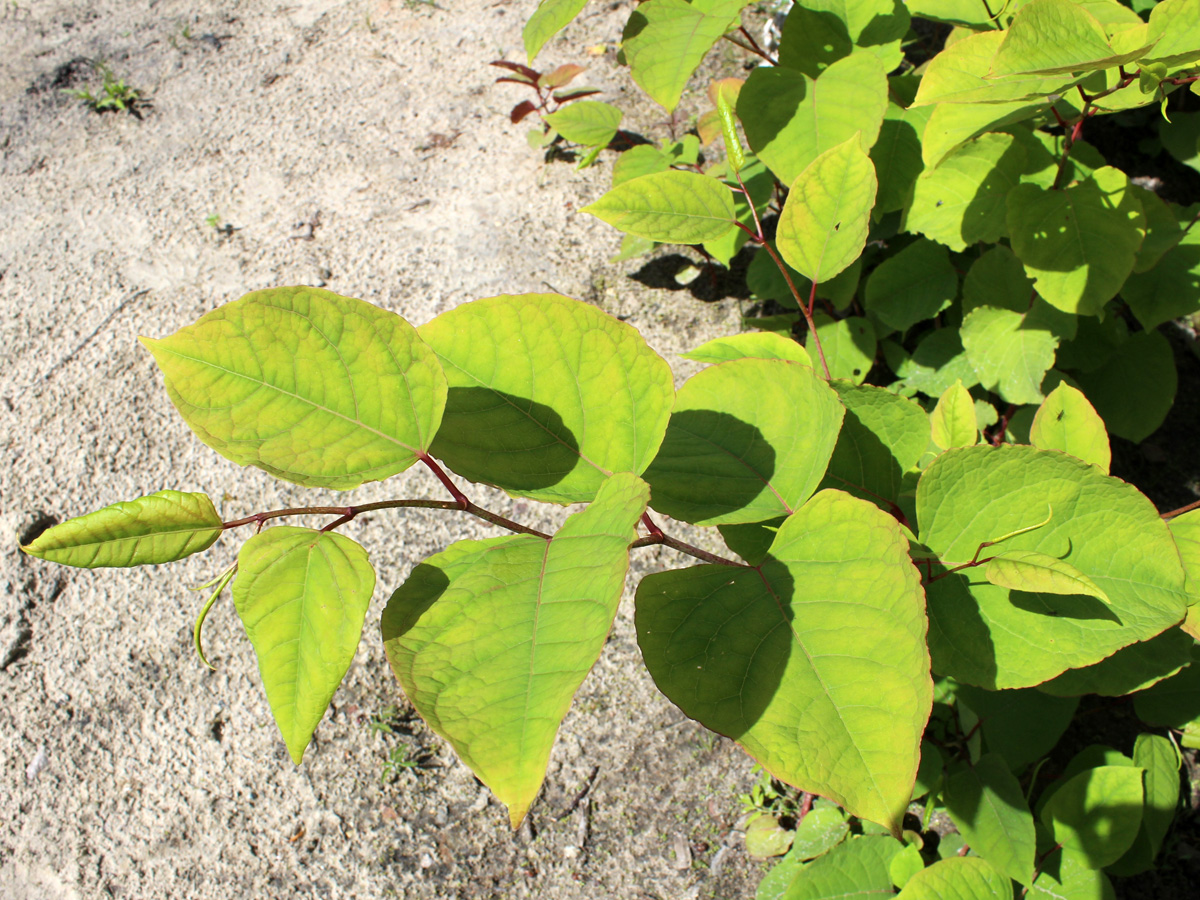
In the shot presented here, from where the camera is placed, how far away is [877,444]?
1068mm

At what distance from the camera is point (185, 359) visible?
66cm

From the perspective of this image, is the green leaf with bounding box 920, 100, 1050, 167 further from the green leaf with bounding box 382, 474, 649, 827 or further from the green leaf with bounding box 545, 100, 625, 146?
the green leaf with bounding box 545, 100, 625, 146

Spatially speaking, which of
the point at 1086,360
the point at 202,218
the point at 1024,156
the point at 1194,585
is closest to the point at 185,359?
the point at 1194,585

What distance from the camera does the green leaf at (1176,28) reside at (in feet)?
3.08

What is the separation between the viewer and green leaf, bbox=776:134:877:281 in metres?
0.95

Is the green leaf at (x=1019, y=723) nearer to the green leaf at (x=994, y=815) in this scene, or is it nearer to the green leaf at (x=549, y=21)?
the green leaf at (x=994, y=815)

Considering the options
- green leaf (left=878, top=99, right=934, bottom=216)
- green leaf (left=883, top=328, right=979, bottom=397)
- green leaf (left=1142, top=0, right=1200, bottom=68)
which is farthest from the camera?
green leaf (left=883, top=328, right=979, bottom=397)

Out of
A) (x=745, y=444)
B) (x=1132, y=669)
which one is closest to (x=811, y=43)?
(x=745, y=444)

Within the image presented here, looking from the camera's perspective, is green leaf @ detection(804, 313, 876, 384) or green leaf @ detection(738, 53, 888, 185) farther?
green leaf @ detection(804, 313, 876, 384)

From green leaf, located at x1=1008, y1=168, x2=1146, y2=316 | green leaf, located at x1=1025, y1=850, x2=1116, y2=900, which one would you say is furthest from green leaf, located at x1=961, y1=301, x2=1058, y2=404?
green leaf, located at x1=1025, y1=850, x2=1116, y2=900

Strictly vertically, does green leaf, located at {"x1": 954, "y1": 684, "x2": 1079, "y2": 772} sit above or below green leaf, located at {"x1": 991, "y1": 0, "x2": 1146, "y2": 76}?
below

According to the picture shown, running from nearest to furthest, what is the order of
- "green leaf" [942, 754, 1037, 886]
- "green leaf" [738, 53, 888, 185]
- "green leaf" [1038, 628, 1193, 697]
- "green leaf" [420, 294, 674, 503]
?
"green leaf" [420, 294, 674, 503] < "green leaf" [1038, 628, 1193, 697] < "green leaf" [942, 754, 1037, 886] < "green leaf" [738, 53, 888, 185]

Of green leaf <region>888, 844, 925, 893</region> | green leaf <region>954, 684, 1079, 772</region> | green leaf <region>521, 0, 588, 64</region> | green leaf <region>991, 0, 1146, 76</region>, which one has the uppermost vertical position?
green leaf <region>991, 0, 1146, 76</region>

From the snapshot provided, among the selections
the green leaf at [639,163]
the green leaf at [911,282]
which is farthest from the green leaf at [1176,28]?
the green leaf at [639,163]
